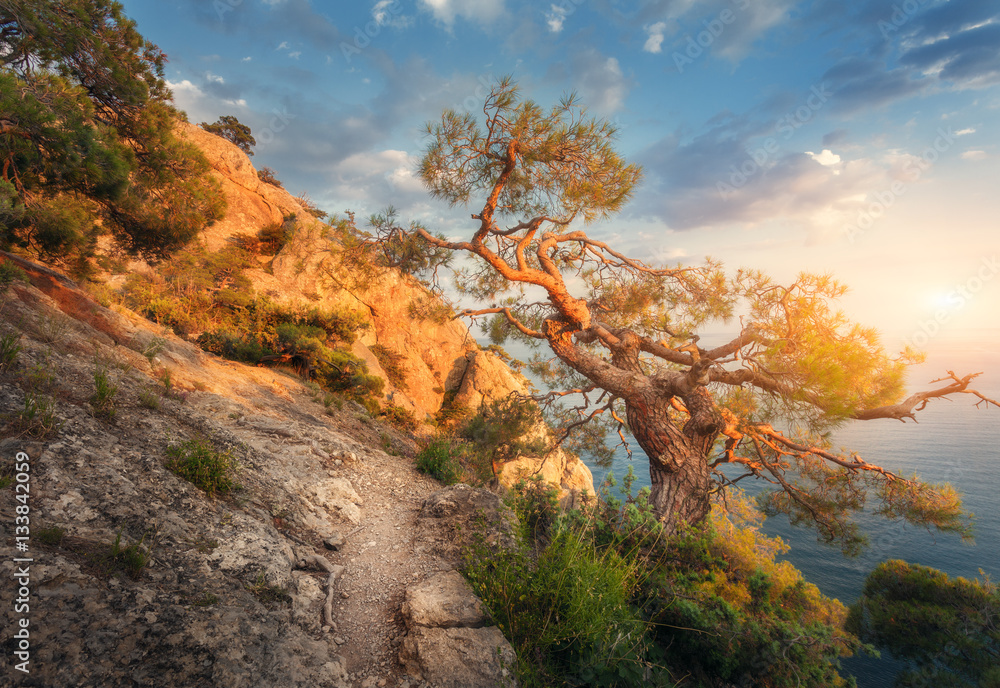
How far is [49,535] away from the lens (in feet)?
6.50

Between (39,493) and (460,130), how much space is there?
643 centimetres

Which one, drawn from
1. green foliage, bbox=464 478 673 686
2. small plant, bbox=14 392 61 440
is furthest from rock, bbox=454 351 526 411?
small plant, bbox=14 392 61 440

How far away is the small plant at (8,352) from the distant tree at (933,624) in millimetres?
11429

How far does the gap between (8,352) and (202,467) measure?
1.85m

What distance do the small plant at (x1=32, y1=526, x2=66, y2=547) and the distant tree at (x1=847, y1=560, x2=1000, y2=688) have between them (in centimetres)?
981

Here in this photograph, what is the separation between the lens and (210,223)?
662 cm

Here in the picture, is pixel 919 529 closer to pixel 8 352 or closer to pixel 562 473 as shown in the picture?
pixel 562 473

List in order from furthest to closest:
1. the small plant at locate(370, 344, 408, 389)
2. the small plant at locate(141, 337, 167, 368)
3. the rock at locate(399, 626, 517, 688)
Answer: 1. the small plant at locate(370, 344, 408, 389)
2. the small plant at locate(141, 337, 167, 368)
3. the rock at locate(399, 626, 517, 688)

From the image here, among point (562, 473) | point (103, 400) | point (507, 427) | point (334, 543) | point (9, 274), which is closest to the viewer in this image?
point (103, 400)

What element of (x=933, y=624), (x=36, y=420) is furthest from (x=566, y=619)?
(x=933, y=624)

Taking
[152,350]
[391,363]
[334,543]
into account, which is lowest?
[334,543]

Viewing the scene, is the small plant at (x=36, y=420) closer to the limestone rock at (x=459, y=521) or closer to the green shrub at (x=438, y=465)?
the limestone rock at (x=459, y=521)

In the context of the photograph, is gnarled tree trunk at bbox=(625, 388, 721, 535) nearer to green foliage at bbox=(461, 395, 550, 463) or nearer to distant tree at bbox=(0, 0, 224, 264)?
green foliage at bbox=(461, 395, 550, 463)

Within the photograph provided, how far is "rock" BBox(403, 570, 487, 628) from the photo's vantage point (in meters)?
2.77
